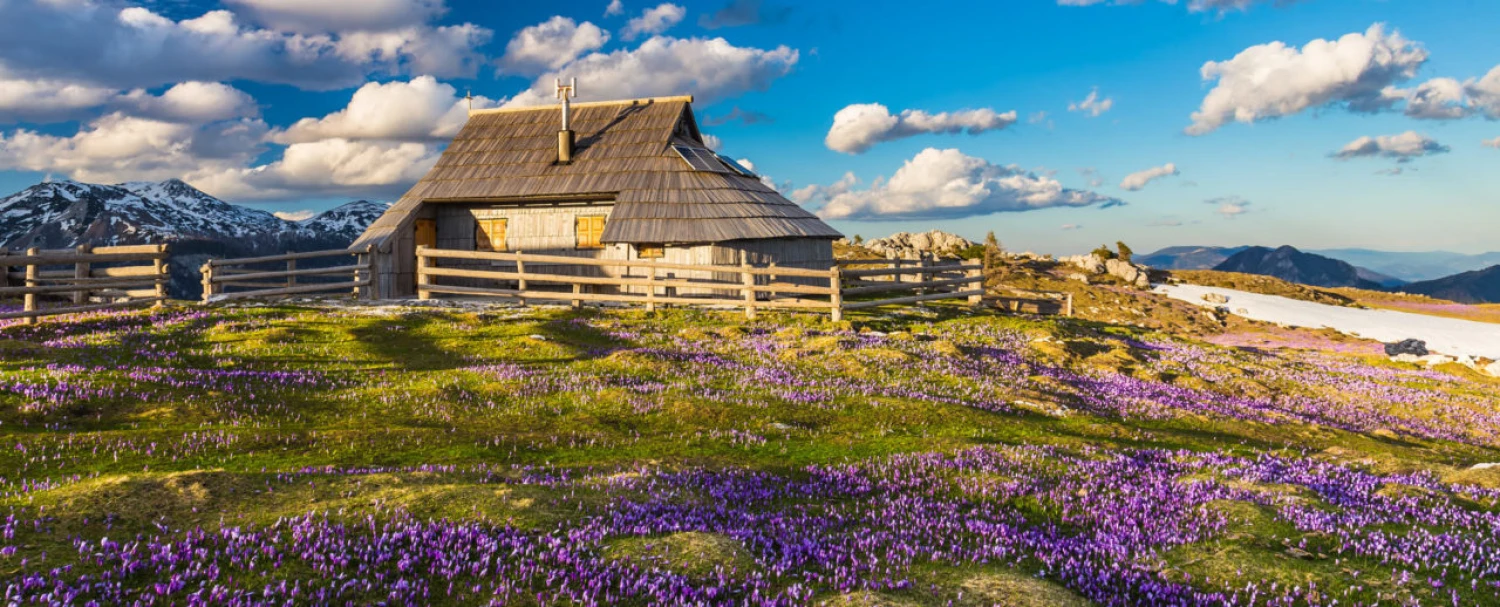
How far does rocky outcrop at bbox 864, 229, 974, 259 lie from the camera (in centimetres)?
6625

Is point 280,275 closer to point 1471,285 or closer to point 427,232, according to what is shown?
point 427,232

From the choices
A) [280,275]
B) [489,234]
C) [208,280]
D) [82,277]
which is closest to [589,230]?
[489,234]

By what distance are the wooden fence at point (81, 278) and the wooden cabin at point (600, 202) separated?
6.99 m

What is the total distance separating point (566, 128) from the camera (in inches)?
1437

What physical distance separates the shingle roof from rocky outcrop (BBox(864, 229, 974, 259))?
101ft

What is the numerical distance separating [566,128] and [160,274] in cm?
1763

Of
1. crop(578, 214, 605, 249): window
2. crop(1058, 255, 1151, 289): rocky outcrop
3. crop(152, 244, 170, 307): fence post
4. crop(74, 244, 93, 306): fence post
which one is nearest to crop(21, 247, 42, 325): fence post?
crop(74, 244, 93, 306): fence post

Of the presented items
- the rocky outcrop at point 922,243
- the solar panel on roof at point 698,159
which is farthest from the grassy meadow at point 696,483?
the rocky outcrop at point 922,243

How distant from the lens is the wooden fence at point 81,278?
19328 mm

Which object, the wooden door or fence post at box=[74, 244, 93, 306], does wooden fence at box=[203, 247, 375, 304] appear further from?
the wooden door

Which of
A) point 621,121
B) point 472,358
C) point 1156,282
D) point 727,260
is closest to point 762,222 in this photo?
point 727,260

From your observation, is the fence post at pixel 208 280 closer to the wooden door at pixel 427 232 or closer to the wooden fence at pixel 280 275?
the wooden fence at pixel 280 275

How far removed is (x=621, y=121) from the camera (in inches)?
1478

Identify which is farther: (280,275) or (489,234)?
(489,234)
